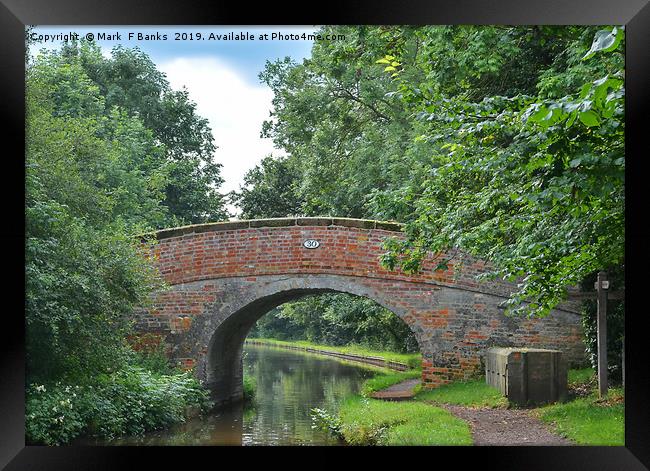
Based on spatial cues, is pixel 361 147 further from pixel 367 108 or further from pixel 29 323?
pixel 29 323

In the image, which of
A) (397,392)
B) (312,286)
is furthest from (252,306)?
(397,392)

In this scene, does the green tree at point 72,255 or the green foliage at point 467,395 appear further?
the green foliage at point 467,395

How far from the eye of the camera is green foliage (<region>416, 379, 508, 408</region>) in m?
8.55

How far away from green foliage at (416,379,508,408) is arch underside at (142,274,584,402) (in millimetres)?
175

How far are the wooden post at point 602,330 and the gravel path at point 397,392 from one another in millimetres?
3020

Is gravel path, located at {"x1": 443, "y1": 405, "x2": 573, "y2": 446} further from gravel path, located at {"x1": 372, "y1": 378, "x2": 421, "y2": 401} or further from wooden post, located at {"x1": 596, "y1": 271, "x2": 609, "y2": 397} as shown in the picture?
gravel path, located at {"x1": 372, "y1": 378, "x2": 421, "y2": 401}

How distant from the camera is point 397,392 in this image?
35.4 feet

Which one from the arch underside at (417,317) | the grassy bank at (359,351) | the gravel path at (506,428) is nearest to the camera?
the gravel path at (506,428)

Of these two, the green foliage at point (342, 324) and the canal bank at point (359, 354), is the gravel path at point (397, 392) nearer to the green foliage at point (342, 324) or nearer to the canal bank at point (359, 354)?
the green foliage at point (342, 324)

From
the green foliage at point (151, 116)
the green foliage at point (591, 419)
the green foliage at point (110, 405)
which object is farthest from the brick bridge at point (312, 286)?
the green foliage at point (591, 419)

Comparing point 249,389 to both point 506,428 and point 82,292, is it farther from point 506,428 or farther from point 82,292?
point 506,428

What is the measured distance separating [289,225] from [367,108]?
2880mm
